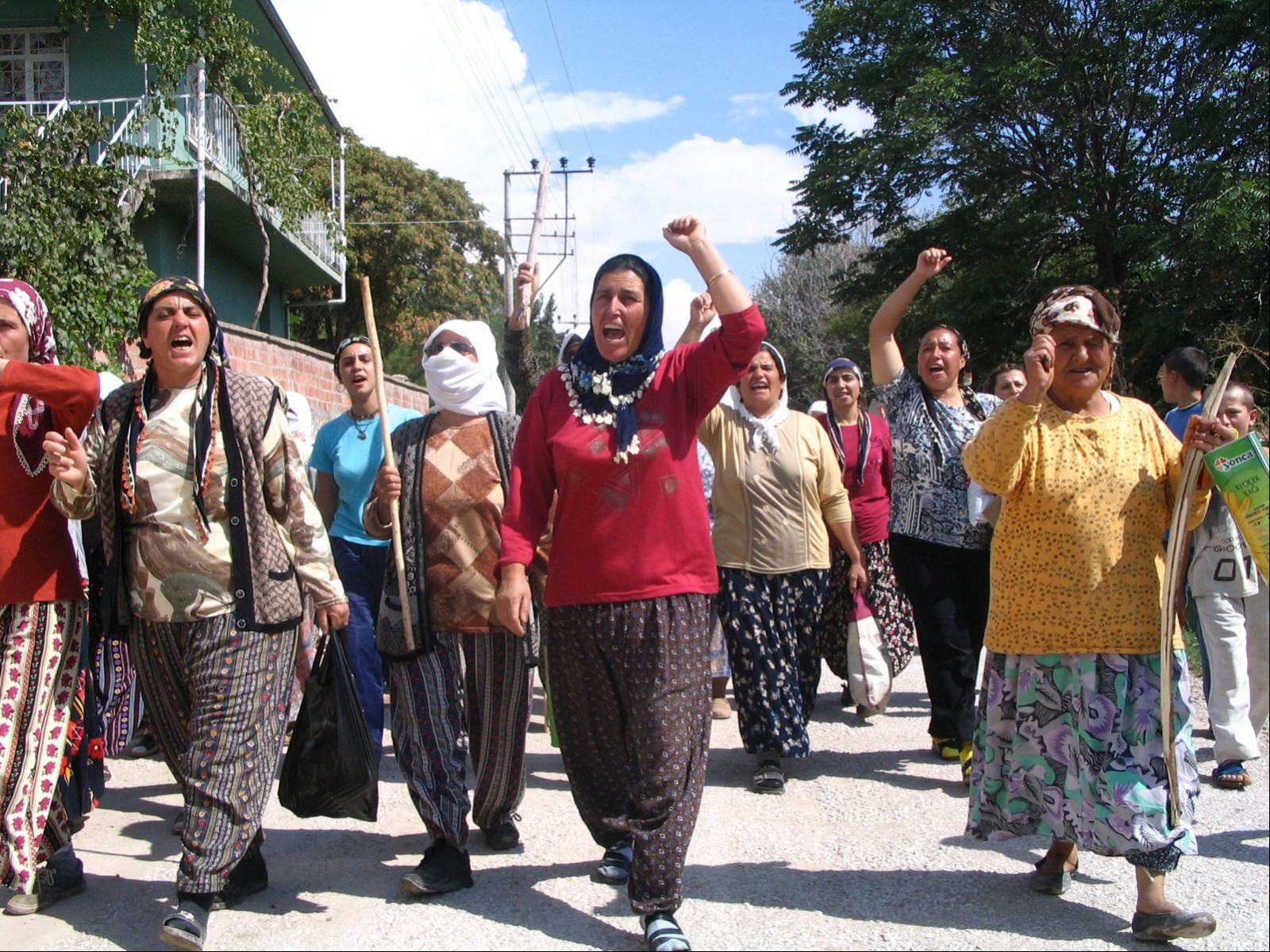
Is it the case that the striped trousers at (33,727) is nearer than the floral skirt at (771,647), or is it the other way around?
the striped trousers at (33,727)

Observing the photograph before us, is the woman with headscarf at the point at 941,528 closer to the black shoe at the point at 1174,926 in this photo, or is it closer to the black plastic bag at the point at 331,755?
the black shoe at the point at 1174,926

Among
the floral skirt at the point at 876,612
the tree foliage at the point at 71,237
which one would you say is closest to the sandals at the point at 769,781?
the floral skirt at the point at 876,612

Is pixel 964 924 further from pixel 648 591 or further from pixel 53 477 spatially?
pixel 53 477

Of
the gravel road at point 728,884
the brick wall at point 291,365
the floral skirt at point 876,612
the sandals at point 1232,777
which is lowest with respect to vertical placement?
the gravel road at point 728,884

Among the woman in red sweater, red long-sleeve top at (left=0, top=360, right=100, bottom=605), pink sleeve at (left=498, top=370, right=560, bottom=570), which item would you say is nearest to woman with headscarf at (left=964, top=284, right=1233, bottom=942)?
the woman in red sweater

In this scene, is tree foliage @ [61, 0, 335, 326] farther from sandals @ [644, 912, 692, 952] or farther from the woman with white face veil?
sandals @ [644, 912, 692, 952]

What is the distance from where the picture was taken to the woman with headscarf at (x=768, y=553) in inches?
213

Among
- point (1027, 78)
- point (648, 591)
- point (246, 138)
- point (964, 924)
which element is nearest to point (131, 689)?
point (648, 591)

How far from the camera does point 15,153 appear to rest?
9938mm

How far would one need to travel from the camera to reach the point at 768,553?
548 centimetres

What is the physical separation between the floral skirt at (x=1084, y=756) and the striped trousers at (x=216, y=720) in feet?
7.56

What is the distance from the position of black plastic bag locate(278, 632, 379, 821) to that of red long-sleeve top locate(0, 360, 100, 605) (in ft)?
2.85

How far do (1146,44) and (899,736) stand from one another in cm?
1778

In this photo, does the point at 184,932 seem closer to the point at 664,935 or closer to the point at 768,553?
the point at 664,935
